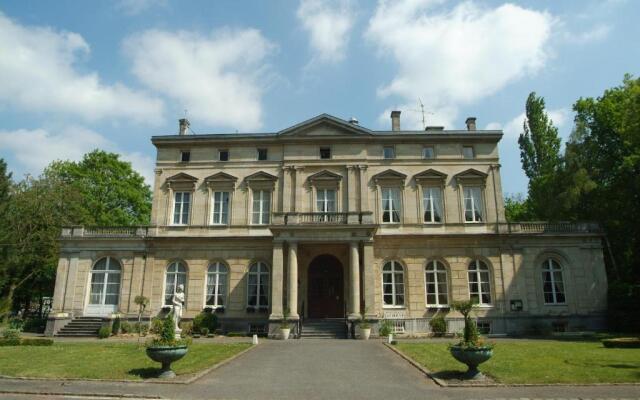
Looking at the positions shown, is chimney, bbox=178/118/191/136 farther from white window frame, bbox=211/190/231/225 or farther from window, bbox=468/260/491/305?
window, bbox=468/260/491/305

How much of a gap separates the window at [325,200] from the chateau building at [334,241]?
8cm

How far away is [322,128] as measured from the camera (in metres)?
30.8

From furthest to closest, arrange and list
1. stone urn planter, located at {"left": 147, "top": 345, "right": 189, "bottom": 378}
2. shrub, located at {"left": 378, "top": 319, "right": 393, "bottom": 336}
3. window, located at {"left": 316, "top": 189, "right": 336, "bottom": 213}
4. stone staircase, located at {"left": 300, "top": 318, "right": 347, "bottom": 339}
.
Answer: window, located at {"left": 316, "top": 189, "right": 336, "bottom": 213}, shrub, located at {"left": 378, "top": 319, "right": 393, "bottom": 336}, stone staircase, located at {"left": 300, "top": 318, "right": 347, "bottom": 339}, stone urn planter, located at {"left": 147, "top": 345, "right": 189, "bottom": 378}

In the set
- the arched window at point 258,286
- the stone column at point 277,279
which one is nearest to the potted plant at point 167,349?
the stone column at point 277,279

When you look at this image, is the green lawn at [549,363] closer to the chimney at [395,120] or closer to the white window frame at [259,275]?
the white window frame at [259,275]

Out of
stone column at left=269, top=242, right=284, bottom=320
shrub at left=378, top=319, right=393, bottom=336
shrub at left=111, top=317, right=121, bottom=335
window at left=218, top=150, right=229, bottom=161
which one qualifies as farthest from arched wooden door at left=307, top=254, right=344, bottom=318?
shrub at left=111, top=317, right=121, bottom=335

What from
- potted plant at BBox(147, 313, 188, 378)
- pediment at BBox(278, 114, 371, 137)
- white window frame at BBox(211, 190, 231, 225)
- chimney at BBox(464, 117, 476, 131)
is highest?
chimney at BBox(464, 117, 476, 131)

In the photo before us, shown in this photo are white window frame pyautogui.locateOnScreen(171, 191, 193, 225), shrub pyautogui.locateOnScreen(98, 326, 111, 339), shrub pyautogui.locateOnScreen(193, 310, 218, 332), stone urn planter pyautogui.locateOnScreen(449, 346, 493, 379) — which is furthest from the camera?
white window frame pyautogui.locateOnScreen(171, 191, 193, 225)

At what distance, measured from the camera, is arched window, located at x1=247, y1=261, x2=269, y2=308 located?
28438mm

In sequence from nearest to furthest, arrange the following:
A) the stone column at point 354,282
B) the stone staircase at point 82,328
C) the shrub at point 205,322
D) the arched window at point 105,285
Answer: the stone column at point 354,282, the shrub at point 205,322, the stone staircase at point 82,328, the arched window at point 105,285

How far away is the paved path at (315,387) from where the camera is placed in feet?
33.6

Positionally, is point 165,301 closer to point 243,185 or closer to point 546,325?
point 243,185

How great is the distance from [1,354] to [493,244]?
26730mm

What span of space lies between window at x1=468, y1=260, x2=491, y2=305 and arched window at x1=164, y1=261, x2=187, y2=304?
1889 cm
